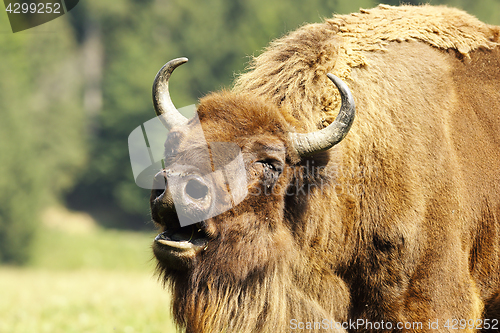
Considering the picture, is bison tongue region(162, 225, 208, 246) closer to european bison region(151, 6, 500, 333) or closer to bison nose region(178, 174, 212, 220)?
european bison region(151, 6, 500, 333)

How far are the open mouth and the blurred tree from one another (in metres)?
33.7

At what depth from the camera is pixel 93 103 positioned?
59000 mm

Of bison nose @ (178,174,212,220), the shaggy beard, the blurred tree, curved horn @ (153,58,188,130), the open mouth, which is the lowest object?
the blurred tree

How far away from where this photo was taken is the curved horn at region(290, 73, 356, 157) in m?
3.62

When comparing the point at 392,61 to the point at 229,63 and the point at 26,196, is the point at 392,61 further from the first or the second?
the point at 229,63

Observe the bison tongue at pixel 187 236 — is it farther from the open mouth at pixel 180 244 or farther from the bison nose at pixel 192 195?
the bison nose at pixel 192 195

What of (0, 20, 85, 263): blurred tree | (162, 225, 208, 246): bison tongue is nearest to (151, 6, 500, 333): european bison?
(162, 225, 208, 246): bison tongue

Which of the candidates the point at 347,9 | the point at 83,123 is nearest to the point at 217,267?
the point at 347,9

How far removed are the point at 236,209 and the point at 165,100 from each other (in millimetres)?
1166

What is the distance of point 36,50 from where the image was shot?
55781 mm

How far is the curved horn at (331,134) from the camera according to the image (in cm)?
362

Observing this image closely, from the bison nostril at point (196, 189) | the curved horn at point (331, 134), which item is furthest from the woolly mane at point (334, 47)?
the bison nostril at point (196, 189)

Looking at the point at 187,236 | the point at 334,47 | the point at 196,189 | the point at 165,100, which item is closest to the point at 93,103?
the point at 165,100

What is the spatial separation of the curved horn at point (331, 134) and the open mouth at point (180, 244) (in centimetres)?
90
